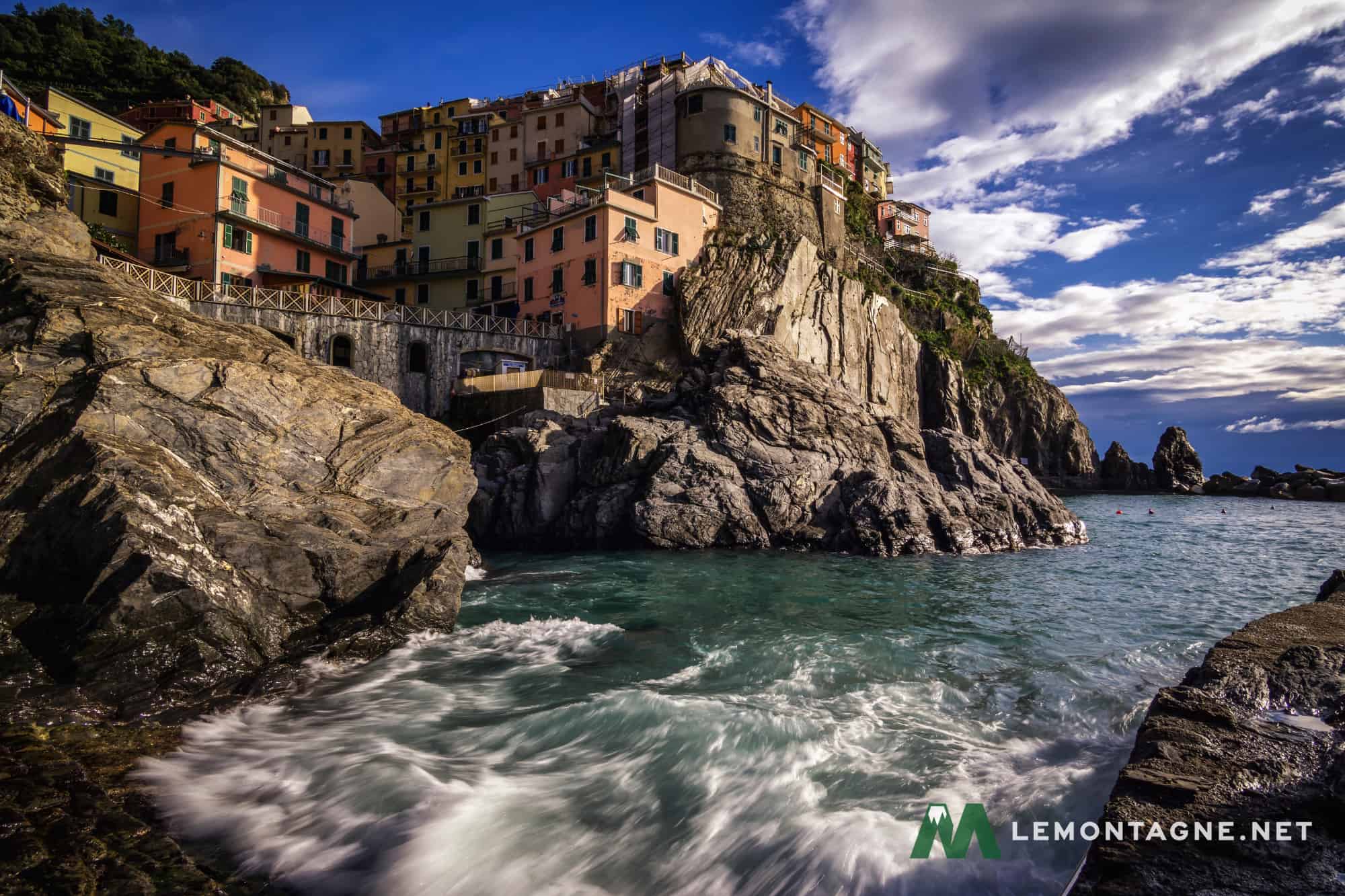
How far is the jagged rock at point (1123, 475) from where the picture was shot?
7481 centimetres

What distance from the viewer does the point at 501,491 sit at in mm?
26219

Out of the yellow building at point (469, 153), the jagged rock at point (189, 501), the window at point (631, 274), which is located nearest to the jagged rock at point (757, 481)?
the jagged rock at point (189, 501)

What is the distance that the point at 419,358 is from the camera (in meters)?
36.4

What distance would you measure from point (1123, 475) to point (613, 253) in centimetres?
6422

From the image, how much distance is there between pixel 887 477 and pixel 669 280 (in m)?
22.3

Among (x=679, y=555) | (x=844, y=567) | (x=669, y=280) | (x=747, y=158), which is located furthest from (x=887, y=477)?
(x=747, y=158)

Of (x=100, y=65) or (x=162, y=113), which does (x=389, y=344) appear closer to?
(x=162, y=113)

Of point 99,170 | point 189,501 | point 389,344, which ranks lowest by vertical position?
point 189,501

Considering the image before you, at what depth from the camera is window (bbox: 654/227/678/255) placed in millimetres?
42688

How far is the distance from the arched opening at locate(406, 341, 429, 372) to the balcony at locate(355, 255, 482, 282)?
48.4 feet

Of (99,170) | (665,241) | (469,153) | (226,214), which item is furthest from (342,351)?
(469,153)

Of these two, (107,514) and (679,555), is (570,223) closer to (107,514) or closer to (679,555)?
(679,555)

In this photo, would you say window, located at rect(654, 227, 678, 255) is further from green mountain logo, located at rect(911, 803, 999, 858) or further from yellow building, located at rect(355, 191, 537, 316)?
green mountain logo, located at rect(911, 803, 999, 858)

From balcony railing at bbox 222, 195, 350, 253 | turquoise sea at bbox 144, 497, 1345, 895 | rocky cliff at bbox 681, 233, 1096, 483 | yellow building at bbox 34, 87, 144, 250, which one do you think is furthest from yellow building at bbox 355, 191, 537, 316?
turquoise sea at bbox 144, 497, 1345, 895
